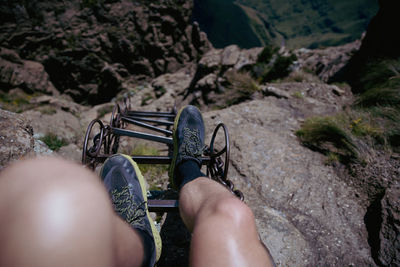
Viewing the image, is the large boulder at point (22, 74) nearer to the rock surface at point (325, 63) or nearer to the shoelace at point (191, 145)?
the shoelace at point (191, 145)

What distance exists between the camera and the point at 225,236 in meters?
0.76

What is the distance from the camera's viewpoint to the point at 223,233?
764 mm

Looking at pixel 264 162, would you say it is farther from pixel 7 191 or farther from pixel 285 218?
pixel 7 191

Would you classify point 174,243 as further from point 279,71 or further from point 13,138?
point 279,71

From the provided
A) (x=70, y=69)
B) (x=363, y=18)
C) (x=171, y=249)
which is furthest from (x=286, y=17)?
(x=171, y=249)

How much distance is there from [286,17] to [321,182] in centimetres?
13190

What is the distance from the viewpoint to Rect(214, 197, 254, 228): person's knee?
0.80 m

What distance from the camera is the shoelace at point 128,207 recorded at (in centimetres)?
112

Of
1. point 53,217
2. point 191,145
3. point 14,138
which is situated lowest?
point 191,145

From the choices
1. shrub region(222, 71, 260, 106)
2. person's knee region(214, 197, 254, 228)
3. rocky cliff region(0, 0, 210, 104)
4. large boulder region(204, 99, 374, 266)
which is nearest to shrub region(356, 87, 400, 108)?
large boulder region(204, 99, 374, 266)

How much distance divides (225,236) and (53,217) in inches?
22.5

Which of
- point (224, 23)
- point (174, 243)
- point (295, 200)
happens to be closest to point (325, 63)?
point (295, 200)

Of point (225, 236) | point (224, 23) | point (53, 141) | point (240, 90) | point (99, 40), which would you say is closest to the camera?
point (225, 236)

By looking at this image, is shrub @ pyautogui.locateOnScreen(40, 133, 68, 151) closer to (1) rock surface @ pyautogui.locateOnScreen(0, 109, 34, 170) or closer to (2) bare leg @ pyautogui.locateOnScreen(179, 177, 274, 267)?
(1) rock surface @ pyautogui.locateOnScreen(0, 109, 34, 170)
